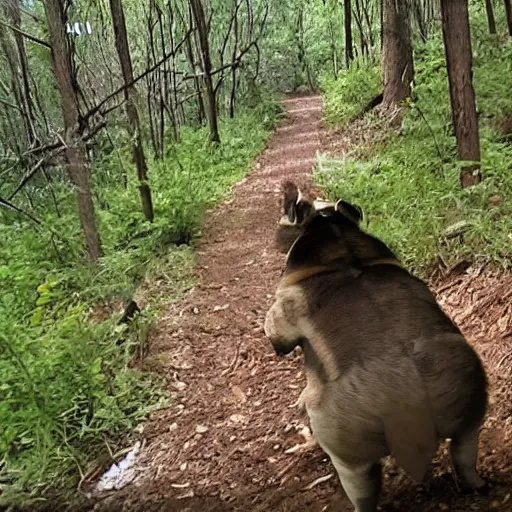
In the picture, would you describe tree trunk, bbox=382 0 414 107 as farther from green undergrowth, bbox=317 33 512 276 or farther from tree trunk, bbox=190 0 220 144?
tree trunk, bbox=190 0 220 144

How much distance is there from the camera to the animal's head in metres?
2.62

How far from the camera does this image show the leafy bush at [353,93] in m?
13.8

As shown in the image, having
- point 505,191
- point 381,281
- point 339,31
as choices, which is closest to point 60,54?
point 505,191

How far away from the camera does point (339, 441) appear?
2129 millimetres

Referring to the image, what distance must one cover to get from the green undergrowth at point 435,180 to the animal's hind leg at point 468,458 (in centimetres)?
213

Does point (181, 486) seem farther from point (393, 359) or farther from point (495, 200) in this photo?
point (495, 200)

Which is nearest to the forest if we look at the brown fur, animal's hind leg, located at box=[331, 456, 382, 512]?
animal's hind leg, located at box=[331, 456, 382, 512]

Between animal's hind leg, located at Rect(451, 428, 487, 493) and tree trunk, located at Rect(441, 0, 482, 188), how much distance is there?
358 centimetres

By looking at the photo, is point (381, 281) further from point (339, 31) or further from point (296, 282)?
point (339, 31)

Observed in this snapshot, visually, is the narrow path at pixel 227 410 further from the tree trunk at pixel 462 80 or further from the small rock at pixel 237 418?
the tree trunk at pixel 462 80

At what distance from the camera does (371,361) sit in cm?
212

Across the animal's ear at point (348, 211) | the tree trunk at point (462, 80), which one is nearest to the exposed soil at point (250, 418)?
the animal's ear at point (348, 211)

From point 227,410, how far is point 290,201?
6.00 feet

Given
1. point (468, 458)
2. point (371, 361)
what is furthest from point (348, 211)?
point (468, 458)
